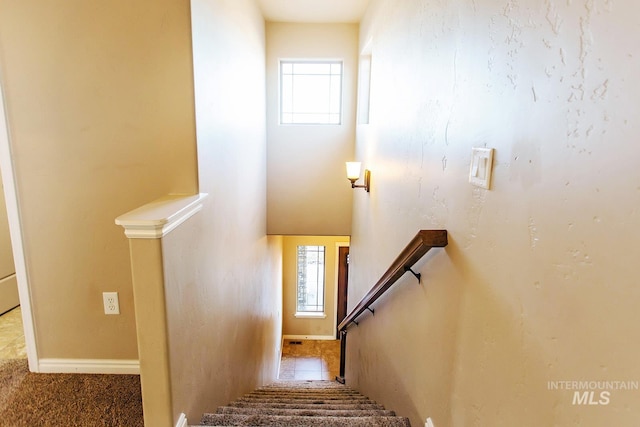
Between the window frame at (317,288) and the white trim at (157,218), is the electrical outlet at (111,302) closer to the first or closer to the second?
the white trim at (157,218)

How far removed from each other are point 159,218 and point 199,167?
590 millimetres

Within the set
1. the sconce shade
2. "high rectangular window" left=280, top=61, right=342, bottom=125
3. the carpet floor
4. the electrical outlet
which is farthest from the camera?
"high rectangular window" left=280, top=61, right=342, bottom=125

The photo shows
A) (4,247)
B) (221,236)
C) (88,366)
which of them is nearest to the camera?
(88,366)

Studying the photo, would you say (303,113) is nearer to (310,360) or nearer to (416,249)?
(416,249)

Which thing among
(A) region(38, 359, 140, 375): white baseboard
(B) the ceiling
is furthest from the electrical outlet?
(B) the ceiling

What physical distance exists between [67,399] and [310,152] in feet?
11.5

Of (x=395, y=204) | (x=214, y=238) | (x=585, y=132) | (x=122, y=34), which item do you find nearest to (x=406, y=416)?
(x=395, y=204)

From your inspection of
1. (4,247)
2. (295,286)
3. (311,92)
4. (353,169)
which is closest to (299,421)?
(353,169)

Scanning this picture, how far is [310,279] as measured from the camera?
7129 millimetres

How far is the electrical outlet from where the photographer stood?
2018mm

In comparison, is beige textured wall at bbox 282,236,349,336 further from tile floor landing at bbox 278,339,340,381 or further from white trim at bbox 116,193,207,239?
white trim at bbox 116,193,207,239

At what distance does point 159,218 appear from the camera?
1.33 m

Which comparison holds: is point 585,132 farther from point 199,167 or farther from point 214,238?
point 214,238

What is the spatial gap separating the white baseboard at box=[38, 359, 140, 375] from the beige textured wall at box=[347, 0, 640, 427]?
5.05ft
